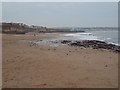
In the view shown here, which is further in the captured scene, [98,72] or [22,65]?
[22,65]

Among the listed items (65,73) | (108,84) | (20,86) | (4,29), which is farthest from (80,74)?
(4,29)

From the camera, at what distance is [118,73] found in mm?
6312

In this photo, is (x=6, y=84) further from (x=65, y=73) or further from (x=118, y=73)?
(x=118, y=73)

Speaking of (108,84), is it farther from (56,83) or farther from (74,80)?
(56,83)

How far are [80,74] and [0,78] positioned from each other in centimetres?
273

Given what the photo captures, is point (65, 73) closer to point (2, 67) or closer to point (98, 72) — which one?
point (98, 72)

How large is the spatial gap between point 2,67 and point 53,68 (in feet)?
6.79

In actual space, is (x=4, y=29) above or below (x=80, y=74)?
above

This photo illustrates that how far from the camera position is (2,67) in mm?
6879

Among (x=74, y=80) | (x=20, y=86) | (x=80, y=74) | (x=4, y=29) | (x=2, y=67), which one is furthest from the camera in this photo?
(x=4, y=29)

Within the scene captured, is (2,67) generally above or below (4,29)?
below

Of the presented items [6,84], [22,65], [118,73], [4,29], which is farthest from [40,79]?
[4,29]

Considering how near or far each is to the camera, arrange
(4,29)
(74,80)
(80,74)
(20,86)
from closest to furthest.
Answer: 1. (20,86)
2. (74,80)
3. (80,74)
4. (4,29)

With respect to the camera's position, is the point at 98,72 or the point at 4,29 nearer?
the point at 98,72
